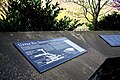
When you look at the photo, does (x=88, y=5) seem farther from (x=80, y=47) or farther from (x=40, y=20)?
(x=80, y=47)

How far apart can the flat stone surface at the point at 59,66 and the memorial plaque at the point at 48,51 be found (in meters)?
0.06

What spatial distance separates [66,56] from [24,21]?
2458 mm

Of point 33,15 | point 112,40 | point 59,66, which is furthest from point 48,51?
point 33,15

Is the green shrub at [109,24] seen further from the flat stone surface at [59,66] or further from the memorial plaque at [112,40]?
the flat stone surface at [59,66]

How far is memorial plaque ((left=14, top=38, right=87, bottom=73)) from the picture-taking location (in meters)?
2.60

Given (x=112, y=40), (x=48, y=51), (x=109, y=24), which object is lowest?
(x=109, y=24)

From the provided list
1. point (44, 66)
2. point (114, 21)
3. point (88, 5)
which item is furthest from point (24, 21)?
Answer: point (88, 5)

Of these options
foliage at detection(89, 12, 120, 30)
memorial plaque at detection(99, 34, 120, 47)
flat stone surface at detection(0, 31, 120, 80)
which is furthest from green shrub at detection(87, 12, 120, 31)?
flat stone surface at detection(0, 31, 120, 80)

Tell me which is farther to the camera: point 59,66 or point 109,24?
point 109,24

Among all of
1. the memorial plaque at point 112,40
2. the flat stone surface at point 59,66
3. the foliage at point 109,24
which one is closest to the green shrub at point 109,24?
the foliage at point 109,24

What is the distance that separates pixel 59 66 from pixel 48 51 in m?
0.32

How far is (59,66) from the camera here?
2.79 m

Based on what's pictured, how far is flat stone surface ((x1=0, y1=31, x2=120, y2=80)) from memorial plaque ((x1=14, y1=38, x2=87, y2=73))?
0.21 ft

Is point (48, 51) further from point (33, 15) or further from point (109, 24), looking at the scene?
point (109, 24)
